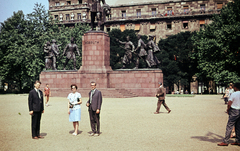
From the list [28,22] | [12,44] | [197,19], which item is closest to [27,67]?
[12,44]

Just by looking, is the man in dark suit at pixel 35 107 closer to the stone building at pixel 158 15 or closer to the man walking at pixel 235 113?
the man walking at pixel 235 113

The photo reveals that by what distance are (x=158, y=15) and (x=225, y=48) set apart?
34.5m

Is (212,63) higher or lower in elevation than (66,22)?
lower

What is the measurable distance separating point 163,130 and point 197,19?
64213 millimetres

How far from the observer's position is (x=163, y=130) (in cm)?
1053

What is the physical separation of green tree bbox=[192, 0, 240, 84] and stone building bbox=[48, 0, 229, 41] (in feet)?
85.9

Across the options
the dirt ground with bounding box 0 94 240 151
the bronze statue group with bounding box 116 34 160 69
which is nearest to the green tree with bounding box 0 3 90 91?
the bronze statue group with bounding box 116 34 160 69

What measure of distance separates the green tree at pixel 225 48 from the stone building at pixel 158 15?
85.9 ft

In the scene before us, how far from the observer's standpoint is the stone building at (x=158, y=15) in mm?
70375

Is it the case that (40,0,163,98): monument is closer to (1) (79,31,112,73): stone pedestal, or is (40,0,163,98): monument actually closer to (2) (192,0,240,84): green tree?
(1) (79,31,112,73): stone pedestal

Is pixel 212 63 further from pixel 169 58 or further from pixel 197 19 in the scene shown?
pixel 197 19

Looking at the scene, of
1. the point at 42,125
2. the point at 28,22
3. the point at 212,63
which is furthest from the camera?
the point at 28,22

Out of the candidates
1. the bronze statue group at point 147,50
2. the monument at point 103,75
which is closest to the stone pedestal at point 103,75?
the monument at point 103,75

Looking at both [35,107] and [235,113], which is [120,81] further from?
[235,113]
